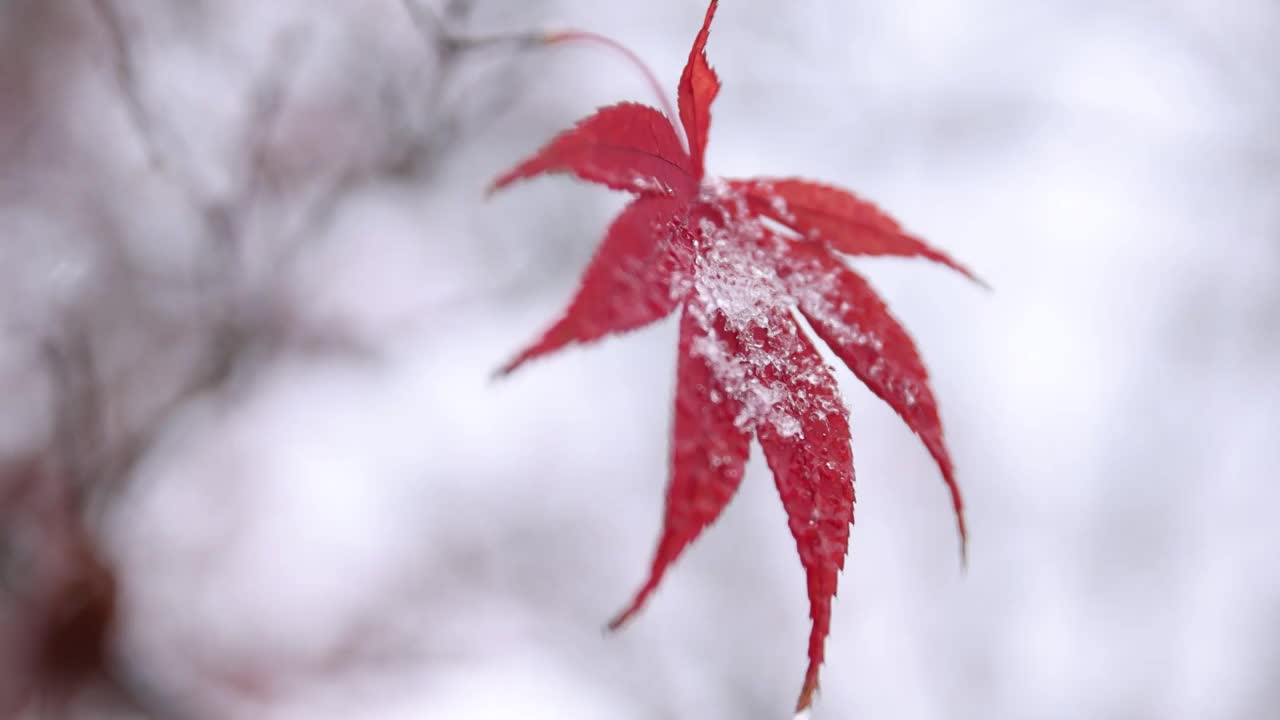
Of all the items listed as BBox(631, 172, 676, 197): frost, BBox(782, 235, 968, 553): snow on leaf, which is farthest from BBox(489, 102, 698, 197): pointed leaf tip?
BBox(782, 235, 968, 553): snow on leaf

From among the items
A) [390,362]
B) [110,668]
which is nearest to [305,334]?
[390,362]

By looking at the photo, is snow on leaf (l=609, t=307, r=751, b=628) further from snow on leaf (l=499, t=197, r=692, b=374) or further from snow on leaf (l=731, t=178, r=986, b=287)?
snow on leaf (l=731, t=178, r=986, b=287)

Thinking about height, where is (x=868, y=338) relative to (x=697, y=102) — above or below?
below

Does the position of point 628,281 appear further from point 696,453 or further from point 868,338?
point 868,338

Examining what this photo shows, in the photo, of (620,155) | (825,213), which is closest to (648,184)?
(620,155)

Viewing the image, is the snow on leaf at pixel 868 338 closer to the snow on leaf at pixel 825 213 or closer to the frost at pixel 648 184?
the snow on leaf at pixel 825 213

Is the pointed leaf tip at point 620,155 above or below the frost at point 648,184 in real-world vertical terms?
above

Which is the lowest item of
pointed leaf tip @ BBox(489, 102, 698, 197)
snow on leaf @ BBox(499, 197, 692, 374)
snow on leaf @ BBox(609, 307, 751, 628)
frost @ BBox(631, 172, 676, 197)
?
snow on leaf @ BBox(609, 307, 751, 628)

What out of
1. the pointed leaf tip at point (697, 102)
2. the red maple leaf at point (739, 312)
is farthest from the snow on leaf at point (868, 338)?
the pointed leaf tip at point (697, 102)
